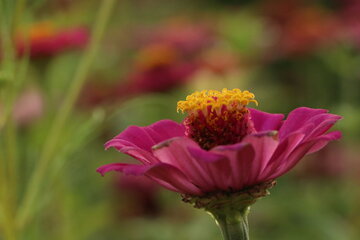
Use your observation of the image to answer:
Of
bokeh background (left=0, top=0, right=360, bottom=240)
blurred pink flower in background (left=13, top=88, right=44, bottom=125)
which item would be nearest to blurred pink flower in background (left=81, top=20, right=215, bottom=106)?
bokeh background (left=0, top=0, right=360, bottom=240)

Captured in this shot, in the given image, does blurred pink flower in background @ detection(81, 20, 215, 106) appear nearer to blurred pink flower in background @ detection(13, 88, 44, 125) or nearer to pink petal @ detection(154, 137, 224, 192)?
blurred pink flower in background @ detection(13, 88, 44, 125)

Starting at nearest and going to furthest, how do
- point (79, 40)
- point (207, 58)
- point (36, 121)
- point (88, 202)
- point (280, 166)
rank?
point (280, 166)
point (79, 40)
point (36, 121)
point (88, 202)
point (207, 58)

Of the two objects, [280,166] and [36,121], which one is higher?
[280,166]

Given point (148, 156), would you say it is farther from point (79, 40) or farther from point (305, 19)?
point (305, 19)

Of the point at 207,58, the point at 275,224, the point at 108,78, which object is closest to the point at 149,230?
the point at 275,224

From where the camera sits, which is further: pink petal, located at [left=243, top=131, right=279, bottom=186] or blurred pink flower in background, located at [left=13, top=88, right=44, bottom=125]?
→ blurred pink flower in background, located at [left=13, top=88, right=44, bottom=125]

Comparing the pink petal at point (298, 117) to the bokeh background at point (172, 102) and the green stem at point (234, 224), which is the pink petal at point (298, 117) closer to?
the green stem at point (234, 224)
